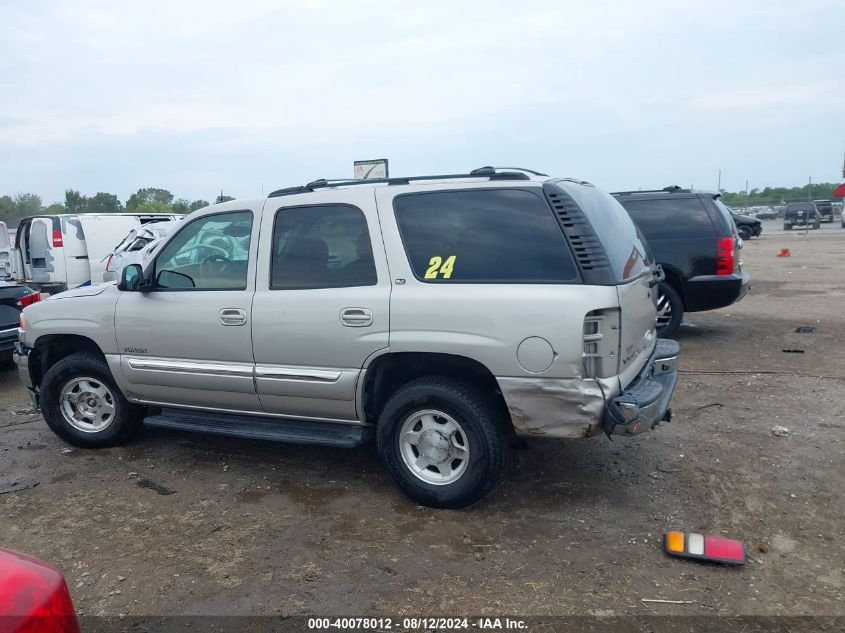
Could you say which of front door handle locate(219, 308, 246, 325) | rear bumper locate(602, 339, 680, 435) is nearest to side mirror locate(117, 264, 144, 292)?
front door handle locate(219, 308, 246, 325)

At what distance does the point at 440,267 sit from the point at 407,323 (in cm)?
38

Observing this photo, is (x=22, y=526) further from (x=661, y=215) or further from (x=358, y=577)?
(x=661, y=215)

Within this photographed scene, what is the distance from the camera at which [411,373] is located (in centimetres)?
430

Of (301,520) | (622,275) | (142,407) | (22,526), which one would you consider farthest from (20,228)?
(622,275)

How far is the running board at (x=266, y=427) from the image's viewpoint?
4.37 m

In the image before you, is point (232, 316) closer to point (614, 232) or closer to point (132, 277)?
point (132, 277)

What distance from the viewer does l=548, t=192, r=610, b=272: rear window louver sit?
12.3ft

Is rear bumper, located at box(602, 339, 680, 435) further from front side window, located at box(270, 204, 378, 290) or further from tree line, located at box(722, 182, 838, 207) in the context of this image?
tree line, located at box(722, 182, 838, 207)

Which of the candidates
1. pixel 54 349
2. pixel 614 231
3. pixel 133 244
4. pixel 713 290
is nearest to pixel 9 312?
pixel 54 349

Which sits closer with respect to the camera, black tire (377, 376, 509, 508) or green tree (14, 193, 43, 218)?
black tire (377, 376, 509, 508)

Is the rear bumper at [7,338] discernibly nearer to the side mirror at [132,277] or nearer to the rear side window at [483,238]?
the side mirror at [132,277]

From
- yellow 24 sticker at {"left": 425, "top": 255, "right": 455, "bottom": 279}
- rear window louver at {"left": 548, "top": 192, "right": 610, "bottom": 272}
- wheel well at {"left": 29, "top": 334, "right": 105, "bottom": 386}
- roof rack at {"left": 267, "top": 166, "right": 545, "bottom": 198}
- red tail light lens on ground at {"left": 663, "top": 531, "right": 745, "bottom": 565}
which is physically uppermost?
roof rack at {"left": 267, "top": 166, "right": 545, "bottom": 198}

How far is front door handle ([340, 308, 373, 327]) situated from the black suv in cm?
524

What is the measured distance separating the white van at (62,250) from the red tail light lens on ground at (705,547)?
1210 cm
